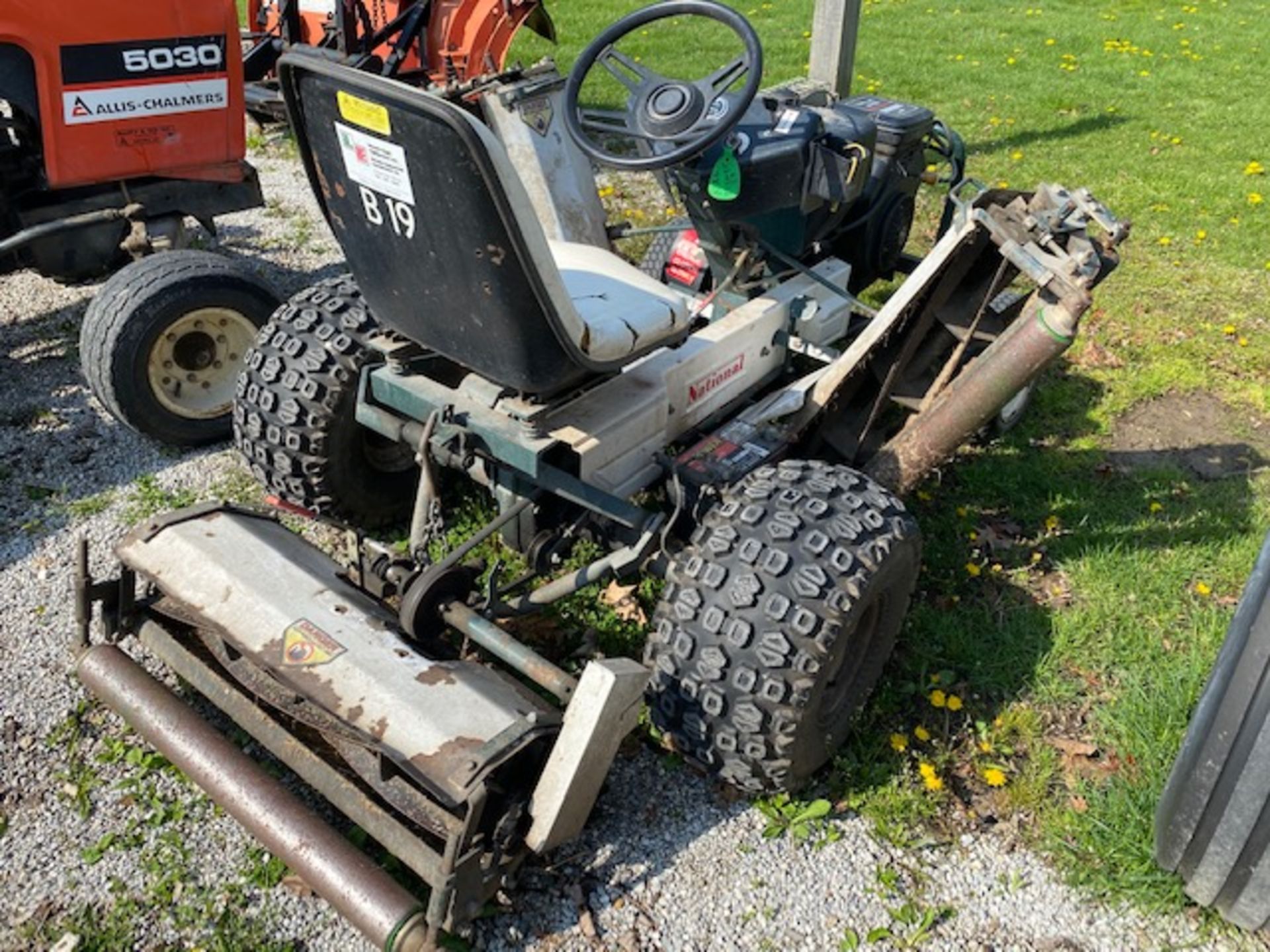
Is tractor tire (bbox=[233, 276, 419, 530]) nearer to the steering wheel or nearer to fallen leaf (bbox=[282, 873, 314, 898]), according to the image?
the steering wheel

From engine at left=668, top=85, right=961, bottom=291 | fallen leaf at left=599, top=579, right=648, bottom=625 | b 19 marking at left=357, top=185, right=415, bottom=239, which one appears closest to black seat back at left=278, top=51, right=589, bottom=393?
b 19 marking at left=357, top=185, right=415, bottom=239

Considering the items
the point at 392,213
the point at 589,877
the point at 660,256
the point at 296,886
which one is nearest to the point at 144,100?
the point at 660,256

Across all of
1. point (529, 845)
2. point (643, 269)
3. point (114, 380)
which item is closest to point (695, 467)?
point (529, 845)

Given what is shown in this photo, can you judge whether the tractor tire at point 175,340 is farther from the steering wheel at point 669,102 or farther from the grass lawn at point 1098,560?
the grass lawn at point 1098,560

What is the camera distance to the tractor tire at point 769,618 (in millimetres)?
2562

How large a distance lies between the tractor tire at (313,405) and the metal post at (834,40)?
3.44 meters

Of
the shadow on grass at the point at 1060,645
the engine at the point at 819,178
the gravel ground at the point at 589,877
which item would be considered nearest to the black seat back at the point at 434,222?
the engine at the point at 819,178

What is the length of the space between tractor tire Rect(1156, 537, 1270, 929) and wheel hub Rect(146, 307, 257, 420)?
129 inches

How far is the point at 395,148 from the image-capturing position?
234cm

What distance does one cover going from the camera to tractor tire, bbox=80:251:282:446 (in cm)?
387

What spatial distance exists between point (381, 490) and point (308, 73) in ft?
4.87

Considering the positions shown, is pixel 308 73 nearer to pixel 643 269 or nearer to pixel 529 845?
pixel 529 845

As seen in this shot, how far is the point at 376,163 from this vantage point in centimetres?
242

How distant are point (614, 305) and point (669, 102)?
0.70 meters
